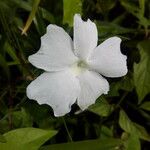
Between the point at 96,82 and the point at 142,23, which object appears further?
the point at 142,23

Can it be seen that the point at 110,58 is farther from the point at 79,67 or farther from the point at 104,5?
the point at 104,5

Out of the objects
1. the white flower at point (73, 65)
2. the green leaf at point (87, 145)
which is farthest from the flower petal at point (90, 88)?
the green leaf at point (87, 145)

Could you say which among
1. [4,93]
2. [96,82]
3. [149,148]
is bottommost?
[149,148]

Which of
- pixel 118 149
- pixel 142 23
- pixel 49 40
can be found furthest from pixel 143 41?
pixel 49 40

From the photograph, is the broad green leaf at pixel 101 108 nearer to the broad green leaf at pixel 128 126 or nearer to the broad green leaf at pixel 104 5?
the broad green leaf at pixel 128 126

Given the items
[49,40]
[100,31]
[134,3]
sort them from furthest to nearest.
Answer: [134,3]
[100,31]
[49,40]

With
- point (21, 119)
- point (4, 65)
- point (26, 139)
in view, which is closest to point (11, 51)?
point (4, 65)

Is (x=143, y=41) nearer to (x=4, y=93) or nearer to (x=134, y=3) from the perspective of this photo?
(x=134, y=3)
